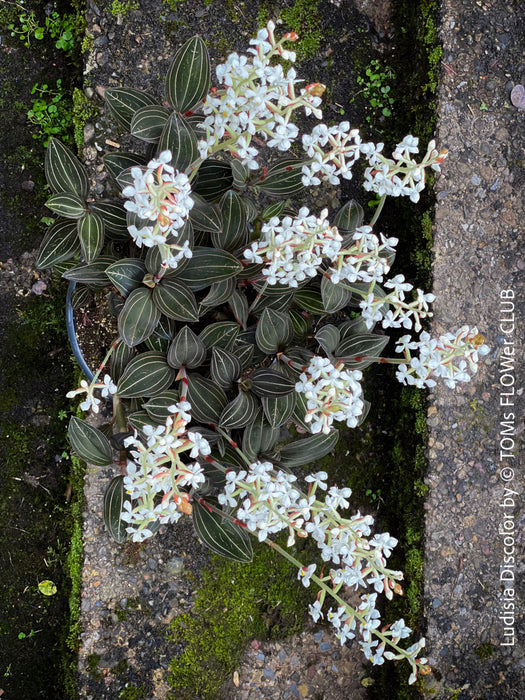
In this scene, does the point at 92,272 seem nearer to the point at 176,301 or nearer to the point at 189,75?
the point at 176,301

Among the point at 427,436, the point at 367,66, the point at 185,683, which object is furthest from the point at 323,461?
the point at 367,66

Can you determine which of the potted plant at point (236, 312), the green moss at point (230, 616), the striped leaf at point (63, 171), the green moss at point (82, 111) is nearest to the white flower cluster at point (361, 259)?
the potted plant at point (236, 312)

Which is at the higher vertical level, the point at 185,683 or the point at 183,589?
the point at 183,589

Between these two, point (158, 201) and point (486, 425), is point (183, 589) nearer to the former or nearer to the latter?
point (486, 425)

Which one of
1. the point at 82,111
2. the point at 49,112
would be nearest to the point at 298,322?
the point at 82,111

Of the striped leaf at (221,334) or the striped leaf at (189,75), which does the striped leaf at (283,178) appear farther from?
the striped leaf at (221,334)

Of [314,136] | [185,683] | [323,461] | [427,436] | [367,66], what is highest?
[367,66]

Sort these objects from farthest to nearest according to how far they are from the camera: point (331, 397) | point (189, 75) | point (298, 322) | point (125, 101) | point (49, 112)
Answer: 1. point (49, 112)
2. point (298, 322)
3. point (125, 101)
4. point (189, 75)
5. point (331, 397)
